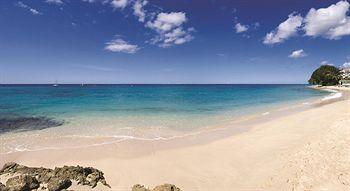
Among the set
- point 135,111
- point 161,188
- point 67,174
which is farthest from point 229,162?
point 135,111

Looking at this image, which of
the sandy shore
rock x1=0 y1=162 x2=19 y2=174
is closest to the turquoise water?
the sandy shore

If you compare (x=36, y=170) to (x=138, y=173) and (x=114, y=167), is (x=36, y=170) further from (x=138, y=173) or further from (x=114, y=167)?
(x=138, y=173)

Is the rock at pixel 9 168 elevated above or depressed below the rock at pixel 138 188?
above

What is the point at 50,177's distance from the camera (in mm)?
7418

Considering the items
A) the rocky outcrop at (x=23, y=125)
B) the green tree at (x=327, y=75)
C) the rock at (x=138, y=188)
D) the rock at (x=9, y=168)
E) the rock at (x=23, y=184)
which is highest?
the green tree at (x=327, y=75)

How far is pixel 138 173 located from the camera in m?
8.32

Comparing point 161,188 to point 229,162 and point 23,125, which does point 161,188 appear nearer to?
point 229,162

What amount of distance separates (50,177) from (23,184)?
84 cm

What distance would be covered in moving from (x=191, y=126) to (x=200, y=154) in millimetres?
6829

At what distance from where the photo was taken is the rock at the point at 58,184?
6.78m

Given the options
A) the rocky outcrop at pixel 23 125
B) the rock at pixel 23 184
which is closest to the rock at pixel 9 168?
the rock at pixel 23 184

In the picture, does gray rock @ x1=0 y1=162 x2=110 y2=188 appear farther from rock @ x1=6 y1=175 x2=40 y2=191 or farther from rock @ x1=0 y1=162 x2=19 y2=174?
rock @ x1=6 y1=175 x2=40 y2=191

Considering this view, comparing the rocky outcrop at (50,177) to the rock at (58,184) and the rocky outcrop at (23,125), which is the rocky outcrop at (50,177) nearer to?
the rock at (58,184)

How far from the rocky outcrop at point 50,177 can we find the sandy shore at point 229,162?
1.79 feet
